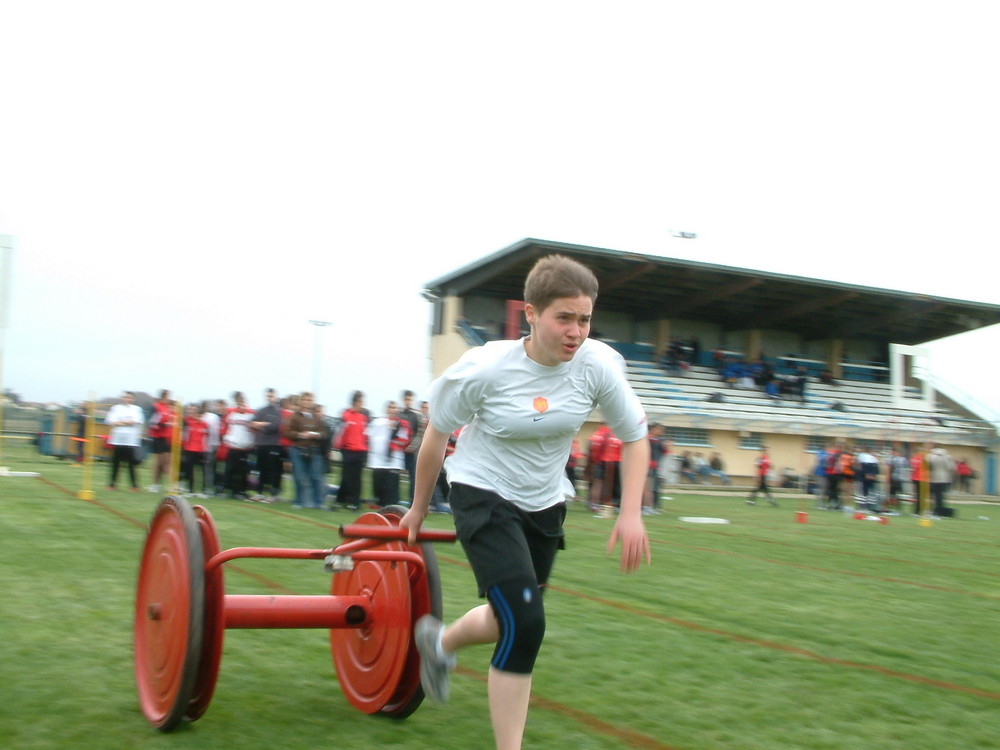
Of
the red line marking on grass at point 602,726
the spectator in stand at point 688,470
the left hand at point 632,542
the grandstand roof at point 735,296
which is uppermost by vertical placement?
the grandstand roof at point 735,296

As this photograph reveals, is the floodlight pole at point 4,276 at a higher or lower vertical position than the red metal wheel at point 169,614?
higher

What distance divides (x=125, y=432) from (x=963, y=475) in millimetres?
33536

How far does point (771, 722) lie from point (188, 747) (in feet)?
8.06

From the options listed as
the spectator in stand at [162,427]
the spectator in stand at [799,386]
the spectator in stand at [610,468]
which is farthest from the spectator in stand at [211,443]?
the spectator in stand at [799,386]

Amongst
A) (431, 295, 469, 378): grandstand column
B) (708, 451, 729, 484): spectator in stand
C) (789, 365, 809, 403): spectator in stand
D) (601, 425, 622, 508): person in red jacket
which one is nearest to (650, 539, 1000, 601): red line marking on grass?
(601, 425, 622, 508): person in red jacket

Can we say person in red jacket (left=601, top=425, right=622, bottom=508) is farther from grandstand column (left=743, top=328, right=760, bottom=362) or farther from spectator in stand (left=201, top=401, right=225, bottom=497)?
grandstand column (left=743, top=328, right=760, bottom=362)

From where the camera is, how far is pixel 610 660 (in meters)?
5.44

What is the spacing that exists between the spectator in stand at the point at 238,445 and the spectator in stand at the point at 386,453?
91.3 inches

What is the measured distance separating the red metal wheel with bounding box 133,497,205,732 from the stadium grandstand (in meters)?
30.5

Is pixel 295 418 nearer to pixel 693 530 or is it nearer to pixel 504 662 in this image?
pixel 693 530

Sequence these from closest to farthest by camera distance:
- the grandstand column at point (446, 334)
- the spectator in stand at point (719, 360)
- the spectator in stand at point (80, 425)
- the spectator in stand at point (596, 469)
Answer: the spectator in stand at point (596, 469) → the spectator in stand at point (80, 425) → the grandstand column at point (446, 334) → the spectator in stand at point (719, 360)

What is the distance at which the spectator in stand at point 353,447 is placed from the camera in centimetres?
1527

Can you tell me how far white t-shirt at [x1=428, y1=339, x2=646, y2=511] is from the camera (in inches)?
137

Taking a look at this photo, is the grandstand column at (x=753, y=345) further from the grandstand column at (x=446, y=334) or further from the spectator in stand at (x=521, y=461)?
the spectator in stand at (x=521, y=461)
